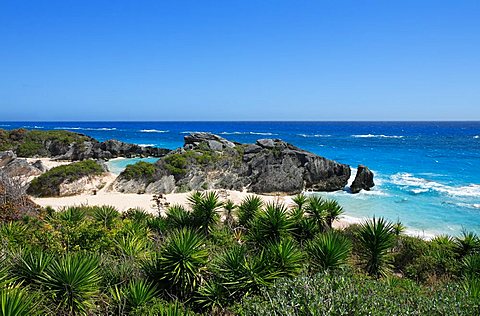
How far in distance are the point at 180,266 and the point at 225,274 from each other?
3.31ft

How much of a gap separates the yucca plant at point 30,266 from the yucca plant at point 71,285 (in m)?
0.16

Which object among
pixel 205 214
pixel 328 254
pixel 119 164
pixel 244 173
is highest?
pixel 328 254

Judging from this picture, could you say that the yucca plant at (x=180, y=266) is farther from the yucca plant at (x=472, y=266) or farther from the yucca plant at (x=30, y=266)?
the yucca plant at (x=472, y=266)

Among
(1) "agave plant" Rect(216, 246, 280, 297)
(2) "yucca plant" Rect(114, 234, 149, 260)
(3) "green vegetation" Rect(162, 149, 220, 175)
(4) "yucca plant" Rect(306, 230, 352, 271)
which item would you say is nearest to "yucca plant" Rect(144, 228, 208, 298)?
(1) "agave plant" Rect(216, 246, 280, 297)

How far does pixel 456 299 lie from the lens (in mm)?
5926

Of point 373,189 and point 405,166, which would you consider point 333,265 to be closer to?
point 373,189

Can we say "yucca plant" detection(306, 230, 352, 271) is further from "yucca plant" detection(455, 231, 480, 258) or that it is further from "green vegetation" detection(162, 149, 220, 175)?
"green vegetation" detection(162, 149, 220, 175)

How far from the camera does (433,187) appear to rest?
106 feet

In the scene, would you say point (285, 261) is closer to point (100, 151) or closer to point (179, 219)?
point (179, 219)

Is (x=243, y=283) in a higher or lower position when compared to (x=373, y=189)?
higher

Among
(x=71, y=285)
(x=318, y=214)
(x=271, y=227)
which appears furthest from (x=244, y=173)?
(x=71, y=285)

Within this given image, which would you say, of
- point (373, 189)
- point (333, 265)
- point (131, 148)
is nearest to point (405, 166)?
point (373, 189)

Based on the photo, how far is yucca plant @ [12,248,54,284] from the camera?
7203mm

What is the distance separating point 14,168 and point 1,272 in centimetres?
2809
